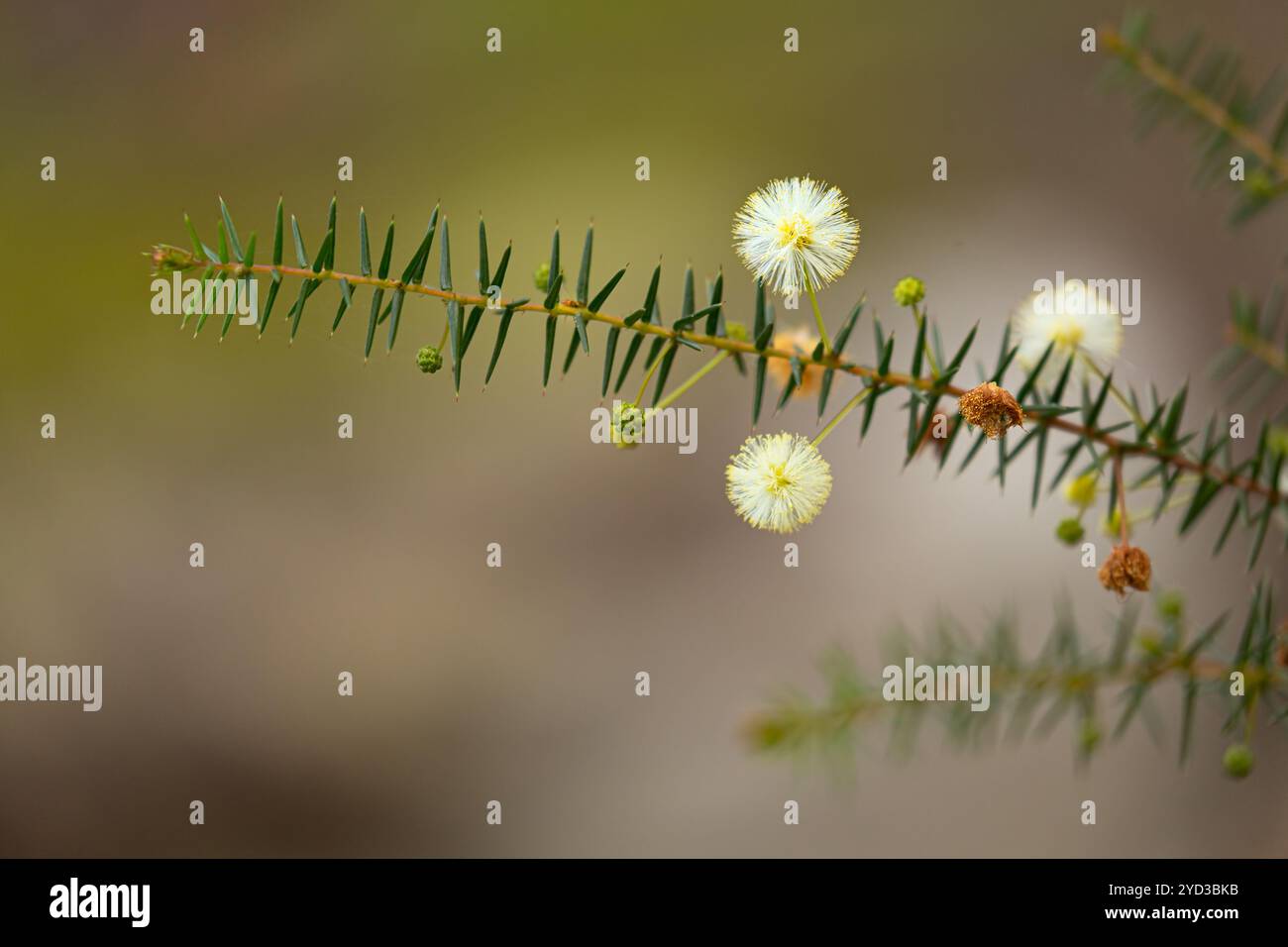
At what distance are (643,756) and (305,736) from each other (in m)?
0.38

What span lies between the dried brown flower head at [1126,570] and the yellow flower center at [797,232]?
0.16 m

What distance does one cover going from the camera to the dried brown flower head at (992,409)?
0.32 meters

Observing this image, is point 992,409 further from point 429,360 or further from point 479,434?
point 479,434

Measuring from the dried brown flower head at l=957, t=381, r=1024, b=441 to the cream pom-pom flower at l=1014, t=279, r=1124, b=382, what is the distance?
8cm

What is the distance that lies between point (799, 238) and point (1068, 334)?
0.42 ft

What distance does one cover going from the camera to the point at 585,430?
1175 mm

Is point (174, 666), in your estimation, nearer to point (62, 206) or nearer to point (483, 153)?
point (62, 206)

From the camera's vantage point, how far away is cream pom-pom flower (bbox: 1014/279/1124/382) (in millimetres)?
397

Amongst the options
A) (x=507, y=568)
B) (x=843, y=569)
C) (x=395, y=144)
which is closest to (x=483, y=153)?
(x=395, y=144)
